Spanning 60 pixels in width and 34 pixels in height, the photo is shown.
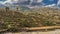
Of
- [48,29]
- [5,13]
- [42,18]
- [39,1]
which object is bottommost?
[48,29]

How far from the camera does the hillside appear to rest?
219cm

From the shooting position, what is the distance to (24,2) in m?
2.30

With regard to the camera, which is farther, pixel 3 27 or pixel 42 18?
pixel 42 18

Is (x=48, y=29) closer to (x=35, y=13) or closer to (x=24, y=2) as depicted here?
(x=35, y=13)

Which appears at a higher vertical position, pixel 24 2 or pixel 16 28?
pixel 24 2

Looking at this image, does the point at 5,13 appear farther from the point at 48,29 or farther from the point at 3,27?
the point at 48,29

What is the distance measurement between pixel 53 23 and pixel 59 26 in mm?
117

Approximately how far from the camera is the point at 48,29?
2252mm

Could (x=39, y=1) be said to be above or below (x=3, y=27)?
above

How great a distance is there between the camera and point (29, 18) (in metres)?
2.28

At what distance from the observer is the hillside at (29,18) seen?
219cm

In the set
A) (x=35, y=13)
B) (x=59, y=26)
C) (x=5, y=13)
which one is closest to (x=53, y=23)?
(x=59, y=26)

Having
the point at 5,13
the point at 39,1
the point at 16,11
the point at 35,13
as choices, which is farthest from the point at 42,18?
the point at 5,13

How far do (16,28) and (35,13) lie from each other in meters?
0.43
